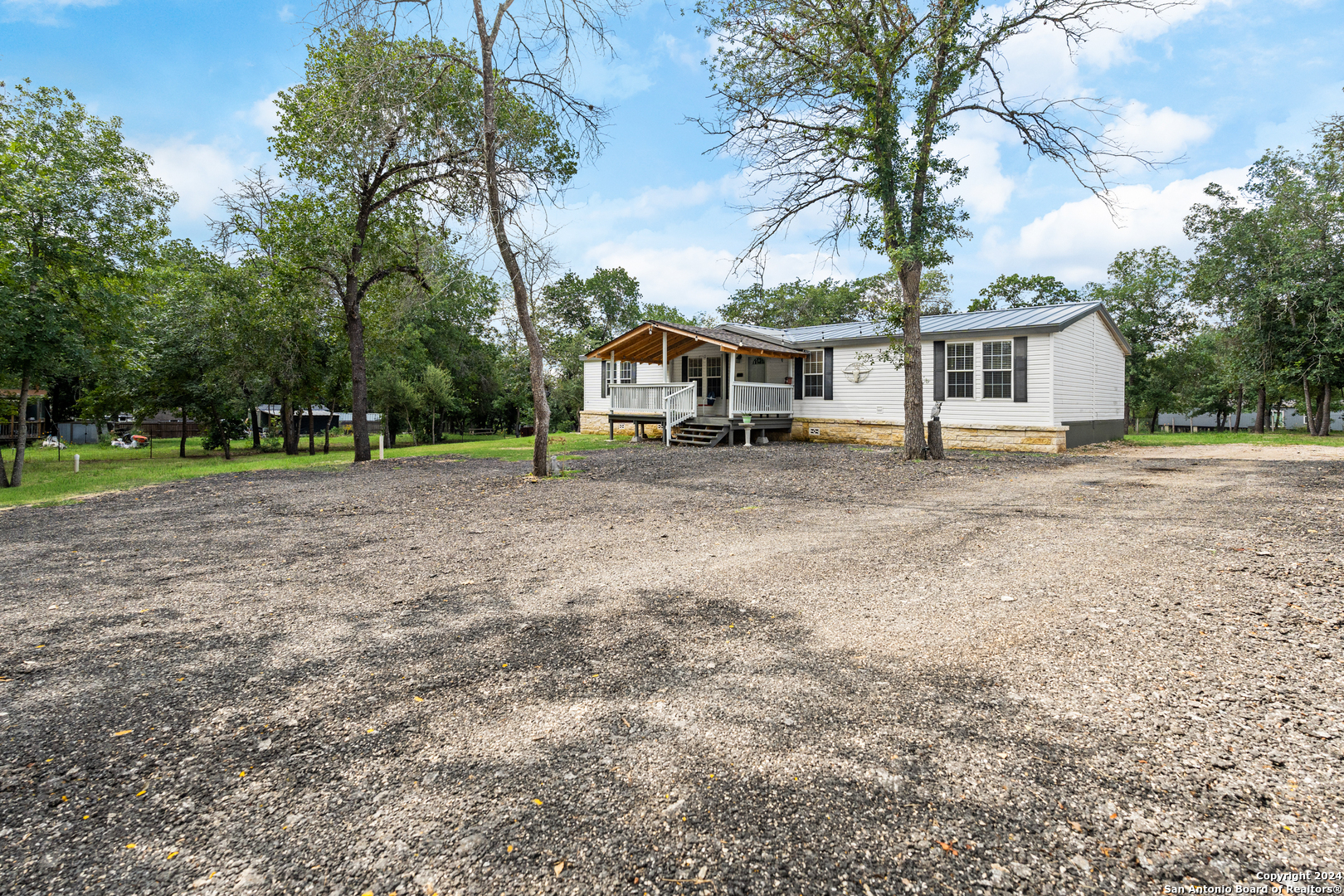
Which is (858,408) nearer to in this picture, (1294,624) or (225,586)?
(1294,624)

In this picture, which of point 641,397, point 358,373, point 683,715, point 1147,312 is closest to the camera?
A: point 683,715

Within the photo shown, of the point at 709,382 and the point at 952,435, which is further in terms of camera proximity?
the point at 709,382

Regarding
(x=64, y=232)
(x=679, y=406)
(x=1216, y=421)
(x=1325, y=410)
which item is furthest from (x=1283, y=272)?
(x=1216, y=421)

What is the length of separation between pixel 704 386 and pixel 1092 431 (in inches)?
458

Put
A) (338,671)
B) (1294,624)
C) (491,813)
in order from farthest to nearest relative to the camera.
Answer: (1294,624), (338,671), (491,813)

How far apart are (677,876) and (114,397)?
1119 inches

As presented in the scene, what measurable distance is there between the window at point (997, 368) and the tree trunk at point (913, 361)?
4095mm

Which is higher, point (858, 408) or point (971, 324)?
point (971, 324)

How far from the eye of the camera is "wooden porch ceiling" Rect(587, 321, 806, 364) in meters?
17.7

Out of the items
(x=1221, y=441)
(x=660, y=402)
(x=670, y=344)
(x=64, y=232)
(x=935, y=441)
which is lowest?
(x=1221, y=441)

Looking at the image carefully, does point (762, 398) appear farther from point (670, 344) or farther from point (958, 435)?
point (958, 435)

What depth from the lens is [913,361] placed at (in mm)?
13031

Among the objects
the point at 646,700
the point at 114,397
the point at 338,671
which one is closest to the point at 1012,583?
the point at 646,700

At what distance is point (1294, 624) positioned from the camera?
3.26m
